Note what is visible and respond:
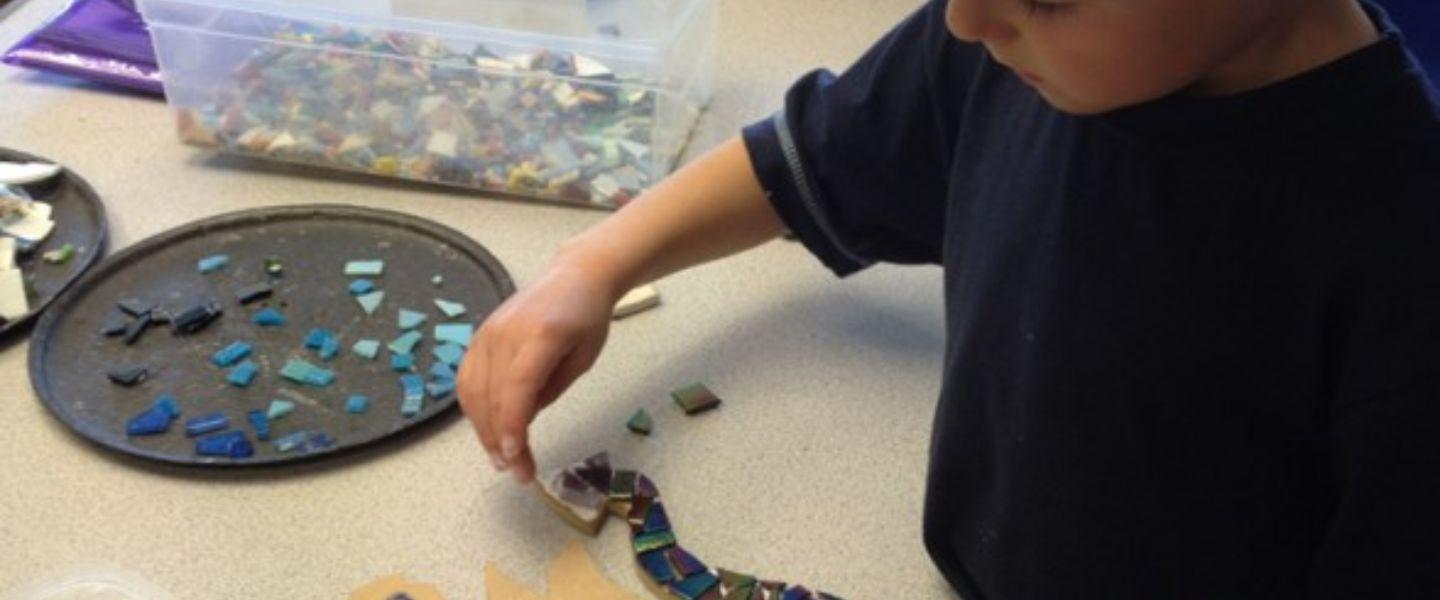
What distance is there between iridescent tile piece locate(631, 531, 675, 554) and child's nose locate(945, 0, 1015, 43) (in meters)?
0.28

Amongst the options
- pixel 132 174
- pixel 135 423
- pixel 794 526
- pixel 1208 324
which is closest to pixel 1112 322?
pixel 1208 324

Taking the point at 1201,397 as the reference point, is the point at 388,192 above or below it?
below

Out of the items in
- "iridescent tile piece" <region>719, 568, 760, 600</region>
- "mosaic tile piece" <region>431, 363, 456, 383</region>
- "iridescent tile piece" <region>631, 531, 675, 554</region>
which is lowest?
"iridescent tile piece" <region>719, 568, 760, 600</region>

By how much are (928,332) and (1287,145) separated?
331mm

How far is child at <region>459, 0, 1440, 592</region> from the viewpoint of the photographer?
43 cm

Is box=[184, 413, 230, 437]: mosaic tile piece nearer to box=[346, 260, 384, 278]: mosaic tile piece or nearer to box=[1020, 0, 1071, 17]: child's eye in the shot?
box=[346, 260, 384, 278]: mosaic tile piece

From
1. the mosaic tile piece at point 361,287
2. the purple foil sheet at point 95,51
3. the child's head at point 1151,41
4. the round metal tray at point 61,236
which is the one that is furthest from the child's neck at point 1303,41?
the purple foil sheet at point 95,51

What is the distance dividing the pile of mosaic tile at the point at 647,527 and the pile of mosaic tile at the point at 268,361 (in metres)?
0.10

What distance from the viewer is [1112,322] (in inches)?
20.5

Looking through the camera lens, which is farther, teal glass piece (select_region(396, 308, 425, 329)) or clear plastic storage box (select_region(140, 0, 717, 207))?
clear plastic storage box (select_region(140, 0, 717, 207))

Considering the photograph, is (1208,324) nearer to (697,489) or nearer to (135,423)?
(697,489)

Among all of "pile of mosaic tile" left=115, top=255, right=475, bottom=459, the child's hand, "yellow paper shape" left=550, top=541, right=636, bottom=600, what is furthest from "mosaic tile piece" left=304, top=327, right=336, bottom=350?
"yellow paper shape" left=550, top=541, right=636, bottom=600

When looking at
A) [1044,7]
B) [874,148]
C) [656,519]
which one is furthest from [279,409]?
[1044,7]

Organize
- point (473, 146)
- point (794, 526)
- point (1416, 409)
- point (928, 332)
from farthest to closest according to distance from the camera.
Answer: point (473, 146) < point (928, 332) < point (794, 526) < point (1416, 409)
